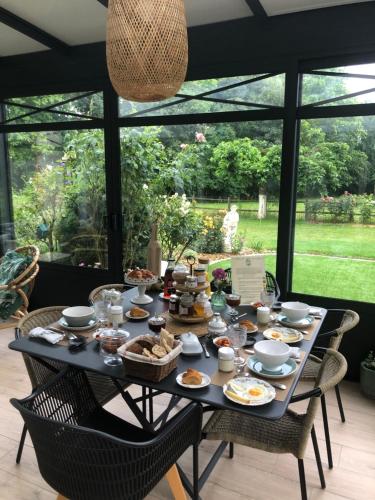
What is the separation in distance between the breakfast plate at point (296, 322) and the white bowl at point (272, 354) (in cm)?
41

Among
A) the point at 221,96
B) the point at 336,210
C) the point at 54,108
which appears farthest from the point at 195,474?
the point at 54,108

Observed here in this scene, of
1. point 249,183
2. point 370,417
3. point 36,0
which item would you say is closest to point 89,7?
point 36,0

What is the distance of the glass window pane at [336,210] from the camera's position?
3160mm

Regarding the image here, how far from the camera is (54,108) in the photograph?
4320mm

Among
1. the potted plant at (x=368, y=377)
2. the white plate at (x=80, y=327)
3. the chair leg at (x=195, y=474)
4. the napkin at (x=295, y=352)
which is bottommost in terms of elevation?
the potted plant at (x=368, y=377)

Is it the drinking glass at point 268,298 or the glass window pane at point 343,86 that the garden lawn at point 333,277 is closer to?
the drinking glass at point 268,298

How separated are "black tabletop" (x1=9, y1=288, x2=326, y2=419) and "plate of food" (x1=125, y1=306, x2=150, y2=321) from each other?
34 millimetres

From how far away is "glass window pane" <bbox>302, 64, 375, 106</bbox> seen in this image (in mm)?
3000

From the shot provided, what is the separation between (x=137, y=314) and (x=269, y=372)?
899mm

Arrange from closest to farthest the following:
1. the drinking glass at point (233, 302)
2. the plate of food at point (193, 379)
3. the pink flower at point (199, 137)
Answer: the plate of food at point (193, 379) < the drinking glass at point (233, 302) < the pink flower at point (199, 137)

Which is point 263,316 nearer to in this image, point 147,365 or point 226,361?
point 226,361

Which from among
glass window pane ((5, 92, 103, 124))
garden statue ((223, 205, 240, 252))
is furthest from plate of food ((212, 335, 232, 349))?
glass window pane ((5, 92, 103, 124))

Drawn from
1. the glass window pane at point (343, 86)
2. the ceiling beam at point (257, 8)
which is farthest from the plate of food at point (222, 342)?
the ceiling beam at point (257, 8)

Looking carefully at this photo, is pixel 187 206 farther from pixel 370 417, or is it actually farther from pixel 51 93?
pixel 370 417
